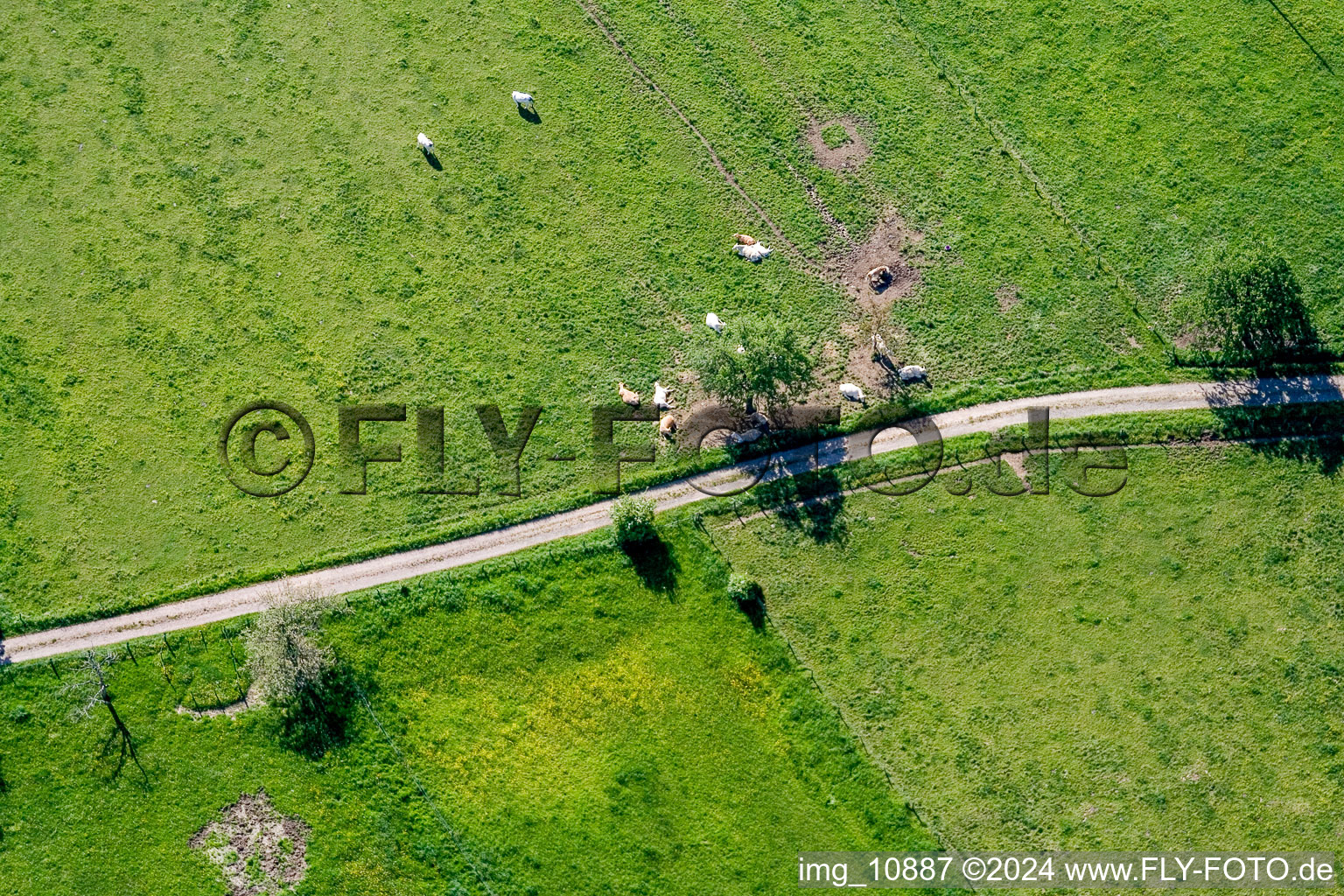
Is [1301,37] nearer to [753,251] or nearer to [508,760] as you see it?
[753,251]

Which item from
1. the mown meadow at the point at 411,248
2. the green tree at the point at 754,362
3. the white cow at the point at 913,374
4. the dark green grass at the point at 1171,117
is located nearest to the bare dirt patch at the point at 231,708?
the mown meadow at the point at 411,248

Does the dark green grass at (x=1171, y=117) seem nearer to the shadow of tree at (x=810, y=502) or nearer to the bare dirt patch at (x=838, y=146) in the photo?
the bare dirt patch at (x=838, y=146)

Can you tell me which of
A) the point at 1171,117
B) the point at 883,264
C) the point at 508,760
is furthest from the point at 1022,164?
the point at 508,760

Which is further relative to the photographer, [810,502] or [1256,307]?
[1256,307]

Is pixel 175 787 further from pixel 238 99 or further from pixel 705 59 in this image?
pixel 705 59

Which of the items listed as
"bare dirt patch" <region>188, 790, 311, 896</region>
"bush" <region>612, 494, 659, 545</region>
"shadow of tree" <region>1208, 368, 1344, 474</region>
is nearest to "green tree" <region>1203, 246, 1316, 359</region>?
"shadow of tree" <region>1208, 368, 1344, 474</region>

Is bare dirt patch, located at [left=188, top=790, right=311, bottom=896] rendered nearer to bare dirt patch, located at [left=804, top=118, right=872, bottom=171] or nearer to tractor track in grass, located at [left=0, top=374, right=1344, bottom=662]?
tractor track in grass, located at [left=0, top=374, right=1344, bottom=662]
